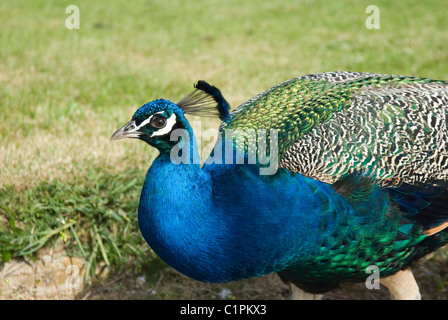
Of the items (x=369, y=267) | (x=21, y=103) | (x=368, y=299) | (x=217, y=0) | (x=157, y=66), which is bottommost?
(x=368, y=299)

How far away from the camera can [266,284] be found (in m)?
2.78

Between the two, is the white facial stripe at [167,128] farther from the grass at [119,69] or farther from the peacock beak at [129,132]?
the grass at [119,69]

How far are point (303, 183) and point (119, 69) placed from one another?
294 cm

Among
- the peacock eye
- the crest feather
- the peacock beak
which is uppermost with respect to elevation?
the crest feather

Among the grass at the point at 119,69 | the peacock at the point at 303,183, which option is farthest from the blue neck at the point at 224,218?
the grass at the point at 119,69

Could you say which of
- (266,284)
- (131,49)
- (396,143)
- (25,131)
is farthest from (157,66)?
(396,143)

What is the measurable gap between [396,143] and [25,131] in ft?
6.81

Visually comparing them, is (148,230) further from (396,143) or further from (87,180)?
(87,180)

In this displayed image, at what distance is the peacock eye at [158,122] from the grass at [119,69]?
1014 mm

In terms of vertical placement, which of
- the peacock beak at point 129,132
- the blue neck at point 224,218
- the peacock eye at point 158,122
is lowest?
the blue neck at point 224,218

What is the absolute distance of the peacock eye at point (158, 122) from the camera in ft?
5.56

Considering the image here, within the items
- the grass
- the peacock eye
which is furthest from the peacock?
the grass

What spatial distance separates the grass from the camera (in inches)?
102

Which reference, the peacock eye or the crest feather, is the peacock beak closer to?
the peacock eye
